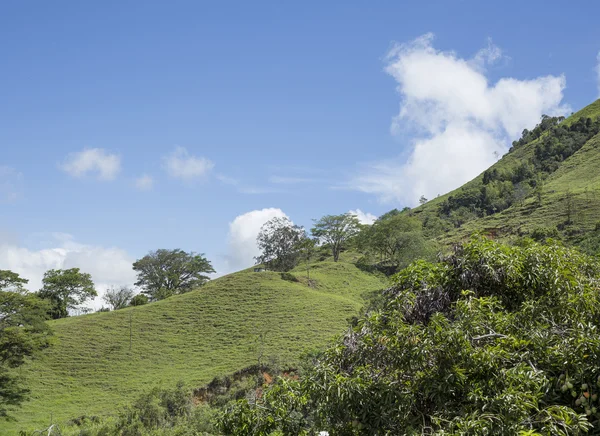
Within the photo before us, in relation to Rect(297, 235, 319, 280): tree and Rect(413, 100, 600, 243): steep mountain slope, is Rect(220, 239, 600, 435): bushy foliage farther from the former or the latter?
Rect(297, 235, 319, 280): tree

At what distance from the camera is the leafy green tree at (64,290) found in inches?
2687

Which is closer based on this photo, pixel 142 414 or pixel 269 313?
pixel 142 414

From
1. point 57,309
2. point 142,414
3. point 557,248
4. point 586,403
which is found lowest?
point 142,414

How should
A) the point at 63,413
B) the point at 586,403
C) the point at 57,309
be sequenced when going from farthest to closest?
1. the point at 57,309
2. the point at 63,413
3. the point at 586,403

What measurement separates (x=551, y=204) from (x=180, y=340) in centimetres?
6403

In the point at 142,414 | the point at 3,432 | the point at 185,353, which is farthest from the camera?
the point at 185,353

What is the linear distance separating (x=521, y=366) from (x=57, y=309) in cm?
7247

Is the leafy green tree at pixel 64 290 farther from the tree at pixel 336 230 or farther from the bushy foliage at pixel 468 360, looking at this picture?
the bushy foliage at pixel 468 360

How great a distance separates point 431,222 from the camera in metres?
107

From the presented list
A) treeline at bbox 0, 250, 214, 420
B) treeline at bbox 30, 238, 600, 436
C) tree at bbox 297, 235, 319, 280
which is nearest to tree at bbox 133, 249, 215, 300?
treeline at bbox 0, 250, 214, 420

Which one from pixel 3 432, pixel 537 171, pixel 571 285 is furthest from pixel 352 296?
pixel 537 171

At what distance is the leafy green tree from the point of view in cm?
6825

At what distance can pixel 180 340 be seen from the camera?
1989 inches

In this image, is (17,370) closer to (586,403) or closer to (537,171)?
(586,403)
